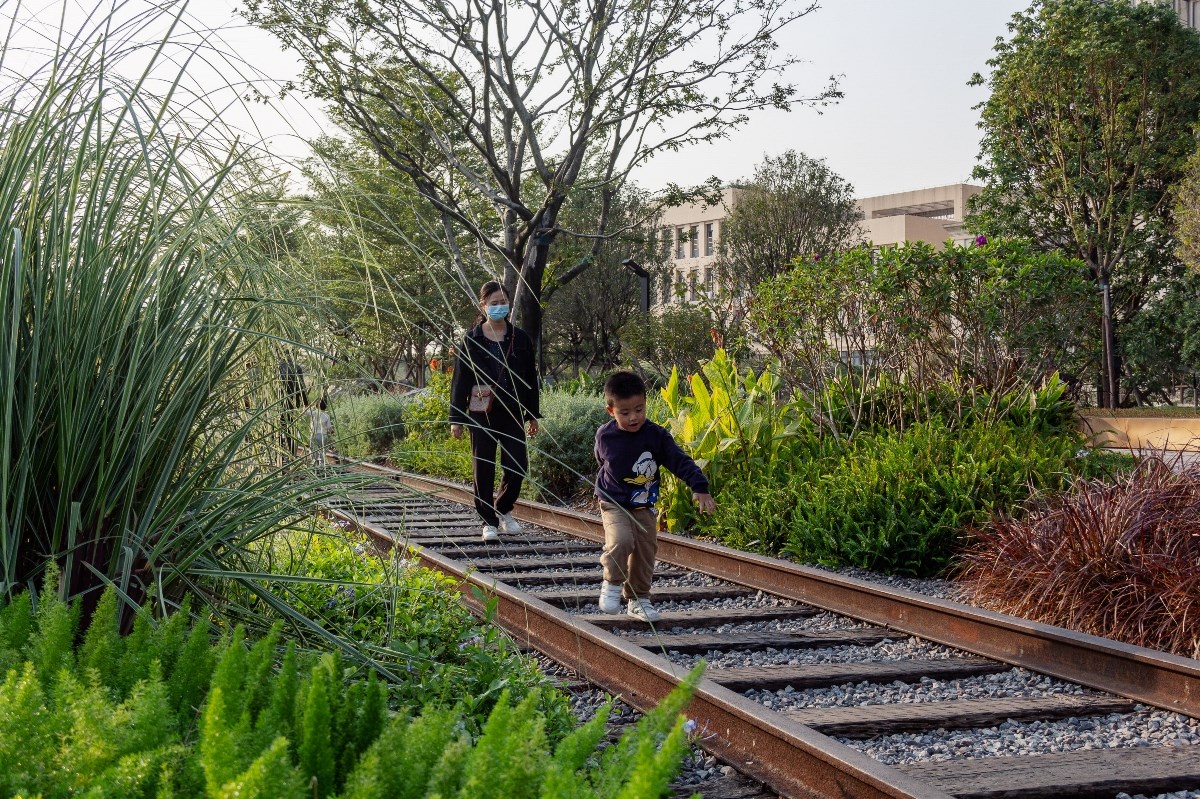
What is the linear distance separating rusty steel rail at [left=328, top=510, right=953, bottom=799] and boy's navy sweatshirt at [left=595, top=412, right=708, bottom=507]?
765 mm

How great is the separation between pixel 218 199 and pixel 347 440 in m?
0.72

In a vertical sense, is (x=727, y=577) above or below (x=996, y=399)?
below

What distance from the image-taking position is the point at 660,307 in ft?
158

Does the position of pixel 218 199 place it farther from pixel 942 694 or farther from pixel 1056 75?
pixel 1056 75

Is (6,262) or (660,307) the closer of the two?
(6,262)

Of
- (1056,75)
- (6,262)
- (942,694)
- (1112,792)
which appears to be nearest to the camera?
(6,262)

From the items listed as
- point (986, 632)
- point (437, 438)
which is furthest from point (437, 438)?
point (986, 632)

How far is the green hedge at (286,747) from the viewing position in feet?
3.98

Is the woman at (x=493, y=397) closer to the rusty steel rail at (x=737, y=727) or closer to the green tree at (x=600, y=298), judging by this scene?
the rusty steel rail at (x=737, y=727)

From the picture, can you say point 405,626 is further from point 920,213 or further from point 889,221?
point 920,213

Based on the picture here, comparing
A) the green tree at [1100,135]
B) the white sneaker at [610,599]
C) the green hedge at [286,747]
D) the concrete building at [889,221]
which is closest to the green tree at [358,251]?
the green hedge at [286,747]

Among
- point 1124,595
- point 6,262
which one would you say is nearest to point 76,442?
point 6,262

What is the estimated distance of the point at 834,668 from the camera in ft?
15.3

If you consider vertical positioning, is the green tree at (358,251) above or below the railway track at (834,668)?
above
